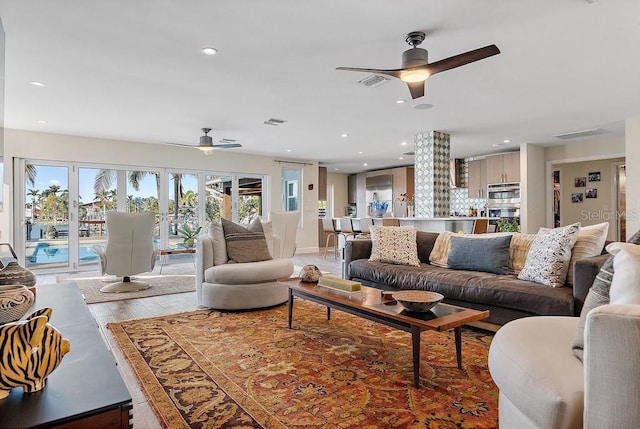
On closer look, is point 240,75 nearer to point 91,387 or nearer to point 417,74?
point 417,74

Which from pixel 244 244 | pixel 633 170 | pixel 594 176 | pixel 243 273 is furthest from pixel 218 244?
pixel 594 176

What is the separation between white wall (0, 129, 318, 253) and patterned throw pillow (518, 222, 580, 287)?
6.71 metres

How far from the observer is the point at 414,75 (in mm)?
2955

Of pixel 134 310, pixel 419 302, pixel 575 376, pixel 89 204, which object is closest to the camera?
pixel 575 376

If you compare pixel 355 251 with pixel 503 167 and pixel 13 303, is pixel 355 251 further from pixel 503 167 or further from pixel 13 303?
pixel 503 167

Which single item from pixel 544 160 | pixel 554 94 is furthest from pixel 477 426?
pixel 544 160

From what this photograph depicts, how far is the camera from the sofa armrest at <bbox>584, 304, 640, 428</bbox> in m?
0.98

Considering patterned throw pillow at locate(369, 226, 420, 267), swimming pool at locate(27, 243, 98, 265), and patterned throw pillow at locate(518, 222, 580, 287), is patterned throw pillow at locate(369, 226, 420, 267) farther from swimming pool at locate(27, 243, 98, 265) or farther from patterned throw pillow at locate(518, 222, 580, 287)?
swimming pool at locate(27, 243, 98, 265)

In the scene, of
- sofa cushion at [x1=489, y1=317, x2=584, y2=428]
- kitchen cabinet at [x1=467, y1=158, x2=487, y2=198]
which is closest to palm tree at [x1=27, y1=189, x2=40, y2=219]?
sofa cushion at [x1=489, y1=317, x2=584, y2=428]

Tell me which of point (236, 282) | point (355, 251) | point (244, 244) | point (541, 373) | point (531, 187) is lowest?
point (236, 282)

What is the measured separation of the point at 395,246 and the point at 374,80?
70.5 inches

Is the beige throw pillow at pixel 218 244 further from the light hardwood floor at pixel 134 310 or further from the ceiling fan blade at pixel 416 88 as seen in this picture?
the ceiling fan blade at pixel 416 88

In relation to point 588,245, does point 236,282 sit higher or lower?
lower

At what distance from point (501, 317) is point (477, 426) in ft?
4.39
